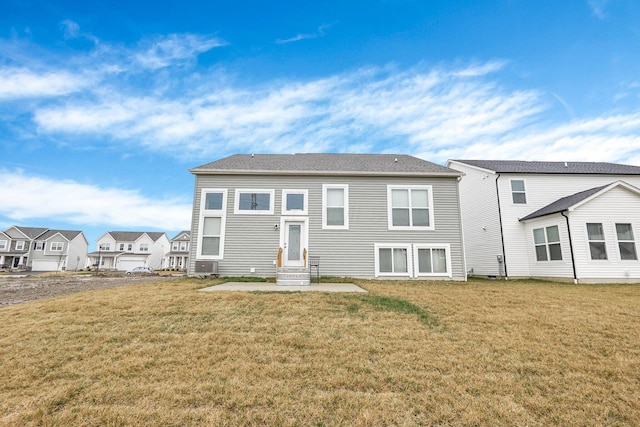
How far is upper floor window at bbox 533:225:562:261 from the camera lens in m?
13.3

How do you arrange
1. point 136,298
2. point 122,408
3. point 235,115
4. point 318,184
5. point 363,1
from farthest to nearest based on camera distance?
point 235,115 → point 363,1 → point 318,184 → point 136,298 → point 122,408

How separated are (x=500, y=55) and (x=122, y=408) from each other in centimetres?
2013

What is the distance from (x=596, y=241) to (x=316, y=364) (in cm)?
1505

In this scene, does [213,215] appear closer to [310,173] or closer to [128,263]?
[310,173]

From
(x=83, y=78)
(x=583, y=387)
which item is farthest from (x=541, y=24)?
(x=83, y=78)

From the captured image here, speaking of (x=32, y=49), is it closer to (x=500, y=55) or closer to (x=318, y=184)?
(x=318, y=184)

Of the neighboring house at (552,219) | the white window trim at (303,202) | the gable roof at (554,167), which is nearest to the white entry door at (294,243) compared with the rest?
the white window trim at (303,202)

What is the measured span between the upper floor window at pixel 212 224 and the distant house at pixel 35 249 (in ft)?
151

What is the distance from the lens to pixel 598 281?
12.2 metres

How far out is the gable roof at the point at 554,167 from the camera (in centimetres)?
1602

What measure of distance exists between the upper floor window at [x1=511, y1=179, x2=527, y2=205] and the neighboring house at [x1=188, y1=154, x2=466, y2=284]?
537 centimetres

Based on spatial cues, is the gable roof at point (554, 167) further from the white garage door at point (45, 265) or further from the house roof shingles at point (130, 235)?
the white garage door at point (45, 265)

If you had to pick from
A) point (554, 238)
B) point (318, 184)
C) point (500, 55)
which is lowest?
point (554, 238)

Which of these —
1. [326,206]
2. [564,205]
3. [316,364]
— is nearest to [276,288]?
[326,206]
